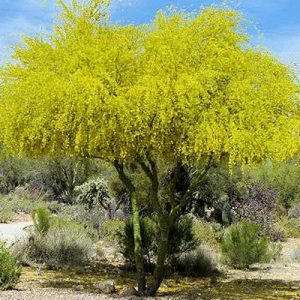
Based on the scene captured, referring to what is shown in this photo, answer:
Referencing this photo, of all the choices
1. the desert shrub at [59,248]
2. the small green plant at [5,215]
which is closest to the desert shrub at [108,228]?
the desert shrub at [59,248]

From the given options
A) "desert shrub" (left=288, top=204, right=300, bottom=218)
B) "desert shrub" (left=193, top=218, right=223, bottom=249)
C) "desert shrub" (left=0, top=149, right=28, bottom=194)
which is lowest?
"desert shrub" (left=193, top=218, right=223, bottom=249)

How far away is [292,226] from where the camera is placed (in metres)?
33.2

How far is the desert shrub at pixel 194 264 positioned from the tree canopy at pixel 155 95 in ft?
18.5

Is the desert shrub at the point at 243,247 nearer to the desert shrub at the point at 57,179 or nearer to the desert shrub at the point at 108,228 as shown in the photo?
the desert shrub at the point at 108,228

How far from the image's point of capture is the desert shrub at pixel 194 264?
56.0 ft

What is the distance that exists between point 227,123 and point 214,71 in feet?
3.07

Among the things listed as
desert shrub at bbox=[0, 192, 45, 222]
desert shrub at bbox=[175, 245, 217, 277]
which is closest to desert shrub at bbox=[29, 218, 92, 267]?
desert shrub at bbox=[175, 245, 217, 277]

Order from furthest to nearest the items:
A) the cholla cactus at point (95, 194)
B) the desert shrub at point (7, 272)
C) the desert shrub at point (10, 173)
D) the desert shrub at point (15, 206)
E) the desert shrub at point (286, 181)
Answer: the desert shrub at point (10, 173) → the desert shrub at point (286, 181) → the desert shrub at point (15, 206) → the cholla cactus at point (95, 194) → the desert shrub at point (7, 272)

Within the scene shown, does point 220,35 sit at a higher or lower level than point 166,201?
higher

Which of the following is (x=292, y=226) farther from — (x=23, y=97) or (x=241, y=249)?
(x=23, y=97)

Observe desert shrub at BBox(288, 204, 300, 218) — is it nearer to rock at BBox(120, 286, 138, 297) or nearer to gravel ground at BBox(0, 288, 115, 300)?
rock at BBox(120, 286, 138, 297)

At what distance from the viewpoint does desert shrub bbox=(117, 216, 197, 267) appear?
1688 cm

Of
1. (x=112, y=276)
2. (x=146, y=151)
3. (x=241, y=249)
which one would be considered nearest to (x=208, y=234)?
(x=241, y=249)

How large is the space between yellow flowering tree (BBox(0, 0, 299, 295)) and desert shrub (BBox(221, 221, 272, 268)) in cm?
753
